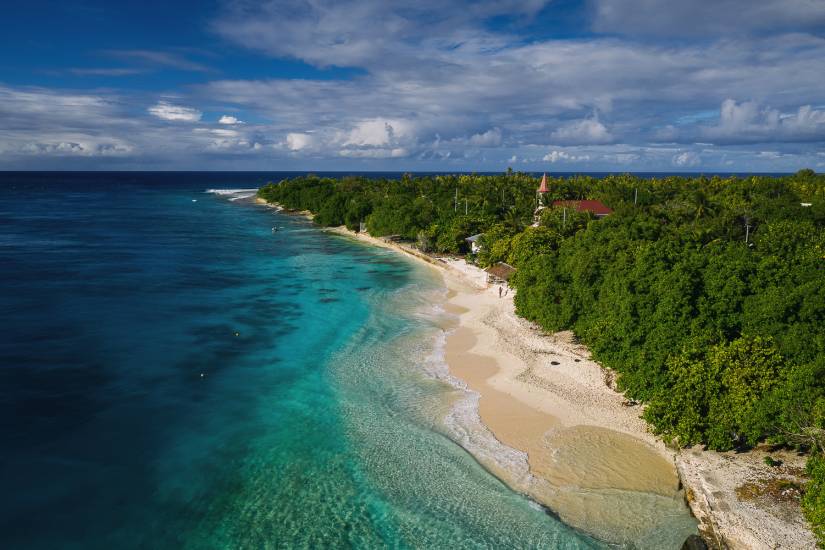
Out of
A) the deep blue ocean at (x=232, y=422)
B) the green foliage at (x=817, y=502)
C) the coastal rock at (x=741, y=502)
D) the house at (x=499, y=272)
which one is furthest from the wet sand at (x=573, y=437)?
the house at (x=499, y=272)

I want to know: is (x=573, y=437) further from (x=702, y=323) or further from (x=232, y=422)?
(x=232, y=422)

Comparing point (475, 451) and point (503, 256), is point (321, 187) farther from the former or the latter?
point (475, 451)

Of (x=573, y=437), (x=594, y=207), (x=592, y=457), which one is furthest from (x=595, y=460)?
(x=594, y=207)

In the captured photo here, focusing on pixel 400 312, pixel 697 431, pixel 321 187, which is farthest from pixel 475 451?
pixel 321 187

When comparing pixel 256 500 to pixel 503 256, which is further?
pixel 503 256

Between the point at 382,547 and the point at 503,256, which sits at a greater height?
the point at 503,256

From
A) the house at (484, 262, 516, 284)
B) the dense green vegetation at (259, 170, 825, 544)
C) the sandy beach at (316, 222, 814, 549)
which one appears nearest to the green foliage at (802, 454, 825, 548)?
the dense green vegetation at (259, 170, 825, 544)

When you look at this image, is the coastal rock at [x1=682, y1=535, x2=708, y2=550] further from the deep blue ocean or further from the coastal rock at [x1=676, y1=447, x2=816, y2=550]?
the deep blue ocean
